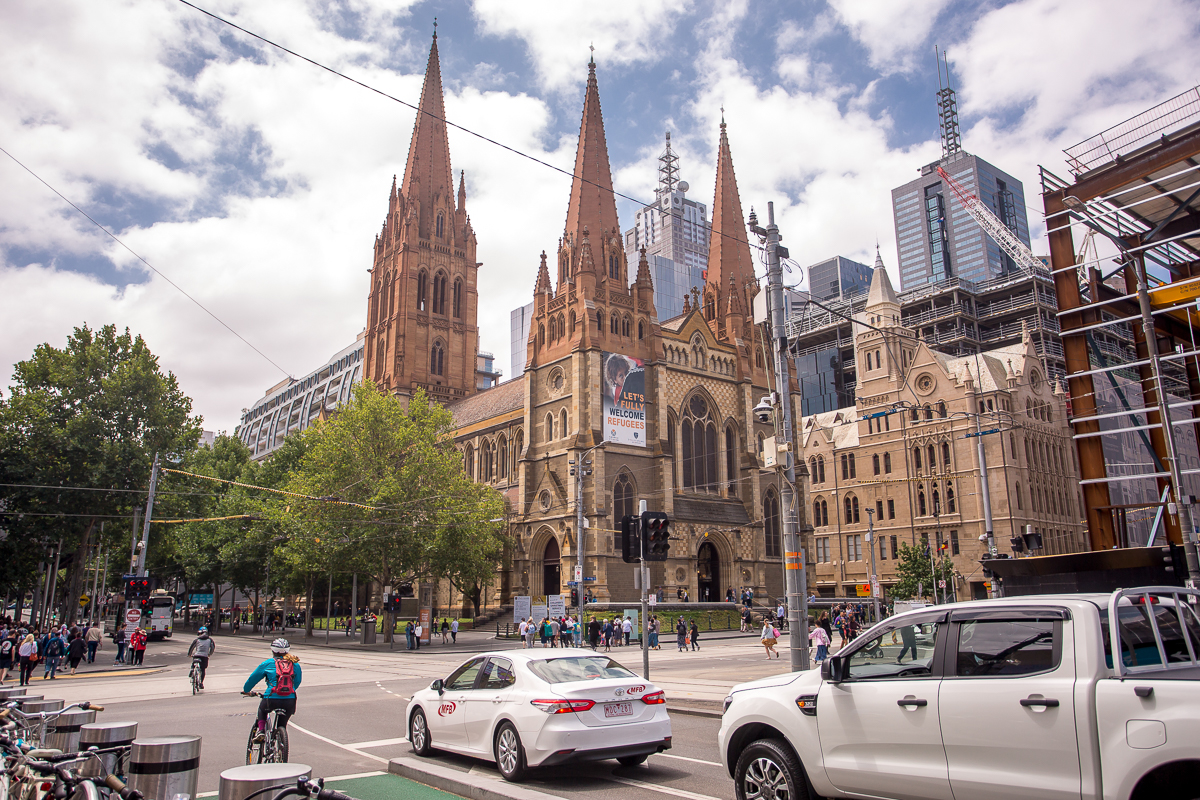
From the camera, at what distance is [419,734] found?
9.73m

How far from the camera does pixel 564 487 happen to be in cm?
4381

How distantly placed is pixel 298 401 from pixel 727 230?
8460 cm

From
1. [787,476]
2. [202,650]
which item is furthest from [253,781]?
[202,650]

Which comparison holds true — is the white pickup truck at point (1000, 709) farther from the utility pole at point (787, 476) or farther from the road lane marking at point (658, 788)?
the utility pole at point (787, 476)

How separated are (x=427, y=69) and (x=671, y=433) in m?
39.5

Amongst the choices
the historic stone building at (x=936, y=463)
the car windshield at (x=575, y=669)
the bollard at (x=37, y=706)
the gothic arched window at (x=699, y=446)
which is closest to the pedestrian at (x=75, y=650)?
the bollard at (x=37, y=706)

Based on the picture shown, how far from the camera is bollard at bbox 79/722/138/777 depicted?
18.7 feet

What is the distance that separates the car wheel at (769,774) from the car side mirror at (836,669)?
0.71m

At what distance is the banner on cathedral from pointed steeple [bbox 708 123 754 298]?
1284 centimetres

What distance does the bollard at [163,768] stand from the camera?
5016 millimetres

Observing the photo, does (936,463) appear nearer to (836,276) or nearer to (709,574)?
(709,574)

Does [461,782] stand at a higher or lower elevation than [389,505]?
lower

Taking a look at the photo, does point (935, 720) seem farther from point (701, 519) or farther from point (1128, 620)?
point (701, 519)

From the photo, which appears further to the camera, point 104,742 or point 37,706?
point 37,706
